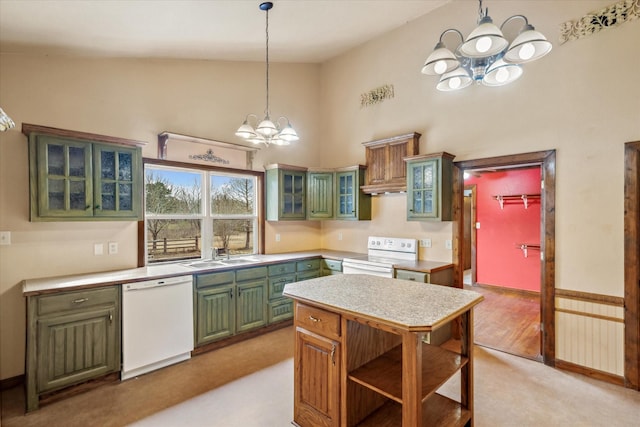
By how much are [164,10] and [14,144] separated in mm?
1765

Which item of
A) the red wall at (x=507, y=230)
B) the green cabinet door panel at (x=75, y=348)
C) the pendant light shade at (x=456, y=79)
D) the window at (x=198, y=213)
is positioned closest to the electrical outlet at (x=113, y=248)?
the window at (x=198, y=213)

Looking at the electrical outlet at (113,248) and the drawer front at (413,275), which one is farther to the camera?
the drawer front at (413,275)

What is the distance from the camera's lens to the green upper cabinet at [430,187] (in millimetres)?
3564

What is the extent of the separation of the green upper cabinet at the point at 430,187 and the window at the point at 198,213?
2.22 m

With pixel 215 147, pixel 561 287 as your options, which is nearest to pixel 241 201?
pixel 215 147

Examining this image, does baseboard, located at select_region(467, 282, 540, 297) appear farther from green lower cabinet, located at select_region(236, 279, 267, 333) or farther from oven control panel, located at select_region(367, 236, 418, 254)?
green lower cabinet, located at select_region(236, 279, 267, 333)

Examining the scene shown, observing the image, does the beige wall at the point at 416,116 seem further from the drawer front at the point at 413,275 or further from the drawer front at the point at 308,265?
the drawer front at the point at 308,265

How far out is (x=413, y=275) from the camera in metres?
3.47

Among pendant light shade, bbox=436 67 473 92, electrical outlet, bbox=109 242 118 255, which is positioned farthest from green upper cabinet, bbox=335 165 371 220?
electrical outlet, bbox=109 242 118 255

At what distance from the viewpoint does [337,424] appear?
1842 millimetres

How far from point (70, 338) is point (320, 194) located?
129 inches

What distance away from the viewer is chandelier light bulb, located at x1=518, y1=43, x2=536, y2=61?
76.2 inches

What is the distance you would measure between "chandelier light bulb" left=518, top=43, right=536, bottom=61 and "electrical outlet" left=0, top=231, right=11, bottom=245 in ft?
13.9

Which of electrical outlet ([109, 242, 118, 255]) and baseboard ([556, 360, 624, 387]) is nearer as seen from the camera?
baseboard ([556, 360, 624, 387])
